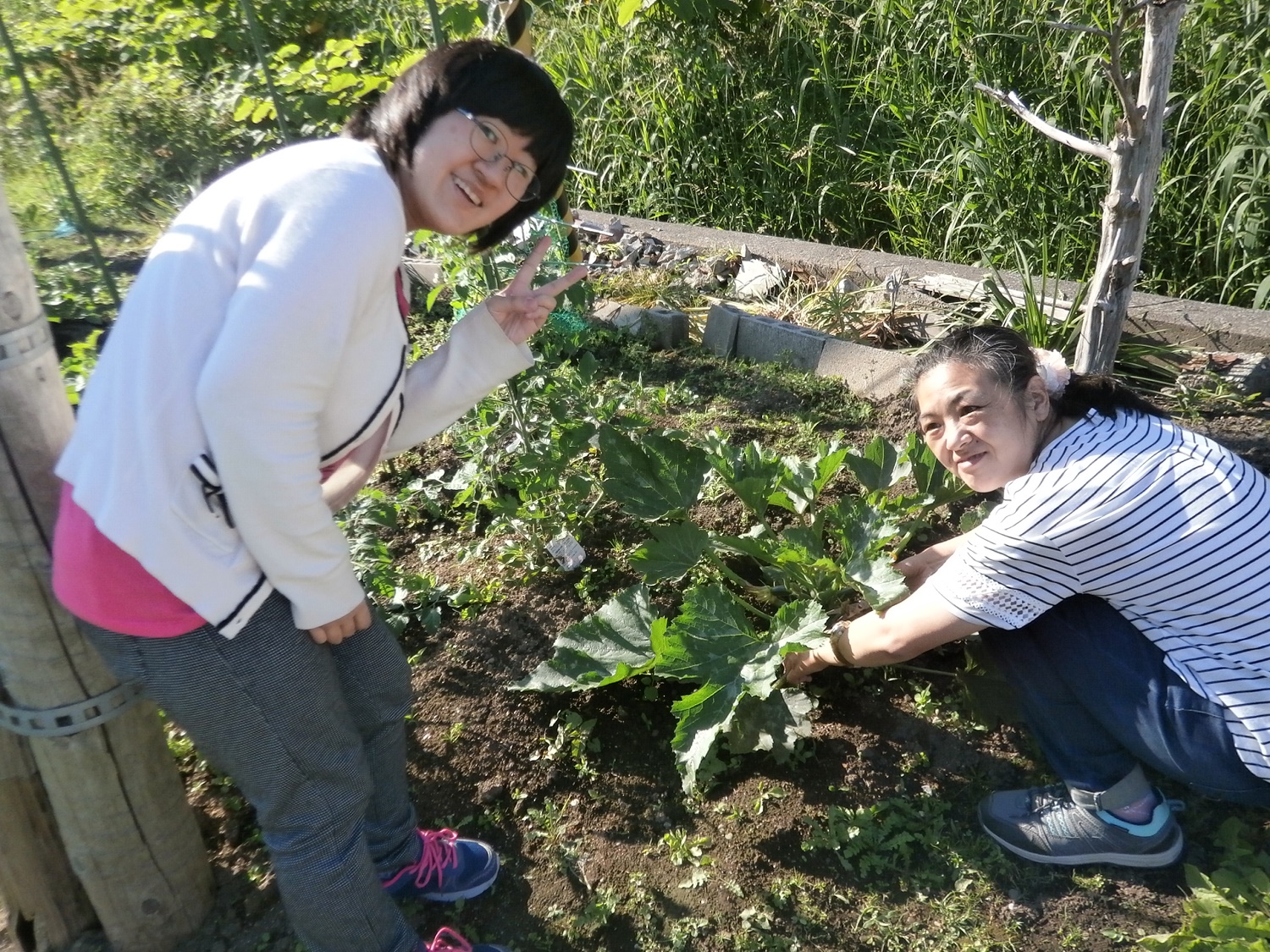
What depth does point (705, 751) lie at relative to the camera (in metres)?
2.10

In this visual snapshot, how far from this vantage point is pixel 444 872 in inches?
83.4

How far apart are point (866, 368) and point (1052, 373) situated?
1.49 m

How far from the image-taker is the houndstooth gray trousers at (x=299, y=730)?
159cm

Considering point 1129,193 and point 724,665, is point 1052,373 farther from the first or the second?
point 724,665

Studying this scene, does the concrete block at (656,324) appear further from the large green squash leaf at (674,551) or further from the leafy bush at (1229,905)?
the leafy bush at (1229,905)

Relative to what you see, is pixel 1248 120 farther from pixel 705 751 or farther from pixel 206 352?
pixel 206 352

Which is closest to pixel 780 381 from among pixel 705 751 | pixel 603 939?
pixel 705 751

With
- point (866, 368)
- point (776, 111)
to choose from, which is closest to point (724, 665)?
point (866, 368)

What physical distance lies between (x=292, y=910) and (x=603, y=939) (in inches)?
24.5

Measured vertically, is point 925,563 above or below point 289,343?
below

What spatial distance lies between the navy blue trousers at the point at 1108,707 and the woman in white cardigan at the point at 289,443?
1279mm

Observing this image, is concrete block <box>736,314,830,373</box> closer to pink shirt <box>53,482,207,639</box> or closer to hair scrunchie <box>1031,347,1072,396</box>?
hair scrunchie <box>1031,347,1072,396</box>

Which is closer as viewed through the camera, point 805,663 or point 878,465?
point 805,663

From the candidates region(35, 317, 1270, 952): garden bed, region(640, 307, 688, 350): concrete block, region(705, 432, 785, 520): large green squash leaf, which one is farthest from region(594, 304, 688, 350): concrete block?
region(705, 432, 785, 520): large green squash leaf
